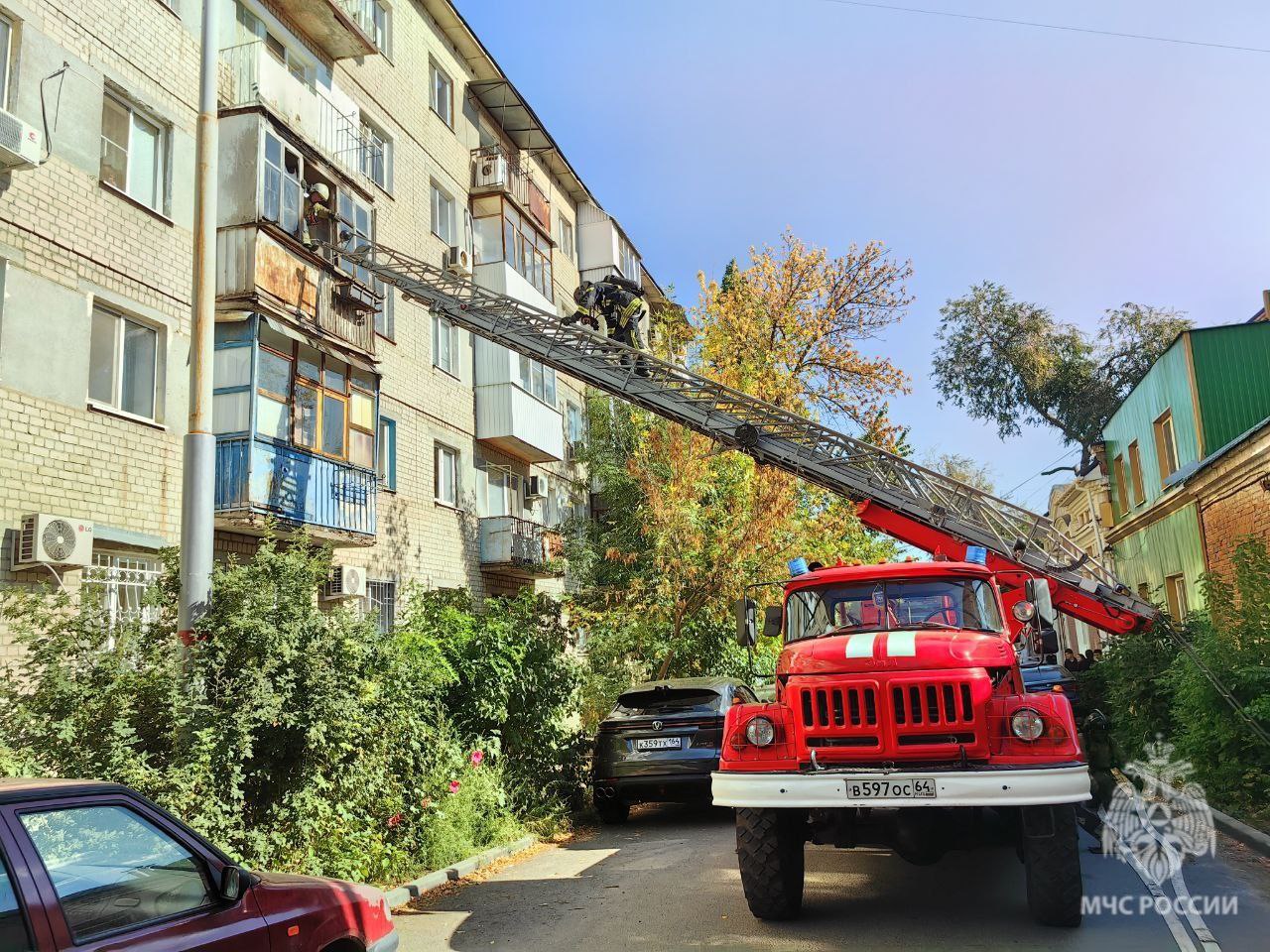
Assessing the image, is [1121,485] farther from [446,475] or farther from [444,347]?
[444,347]

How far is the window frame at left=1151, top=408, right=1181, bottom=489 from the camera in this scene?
1954 cm

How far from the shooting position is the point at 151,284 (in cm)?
1211

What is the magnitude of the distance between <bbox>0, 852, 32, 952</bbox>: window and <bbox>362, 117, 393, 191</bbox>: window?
1655 cm

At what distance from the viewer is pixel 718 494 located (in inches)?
830

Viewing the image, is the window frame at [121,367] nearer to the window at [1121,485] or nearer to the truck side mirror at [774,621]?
the truck side mirror at [774,621]

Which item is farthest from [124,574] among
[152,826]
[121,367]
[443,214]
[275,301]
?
[443,214]

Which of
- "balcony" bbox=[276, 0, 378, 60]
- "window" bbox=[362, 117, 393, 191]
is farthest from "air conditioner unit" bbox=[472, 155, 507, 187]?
"balcony" bbox=[276, 0, 378, 60]

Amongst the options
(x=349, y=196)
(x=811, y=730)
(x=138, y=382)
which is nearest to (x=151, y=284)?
(x=138, y=382)

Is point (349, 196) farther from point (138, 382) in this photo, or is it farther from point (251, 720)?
point (251, 720)

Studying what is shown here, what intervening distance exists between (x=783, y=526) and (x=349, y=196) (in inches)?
419

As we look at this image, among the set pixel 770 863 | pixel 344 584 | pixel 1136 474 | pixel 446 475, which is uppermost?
pixel 446 475

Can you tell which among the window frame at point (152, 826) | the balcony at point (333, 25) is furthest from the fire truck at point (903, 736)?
the balcony at point (333, 25)

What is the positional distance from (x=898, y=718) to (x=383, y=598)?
39.4 feet

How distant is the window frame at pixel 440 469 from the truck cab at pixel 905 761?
1315 cm
